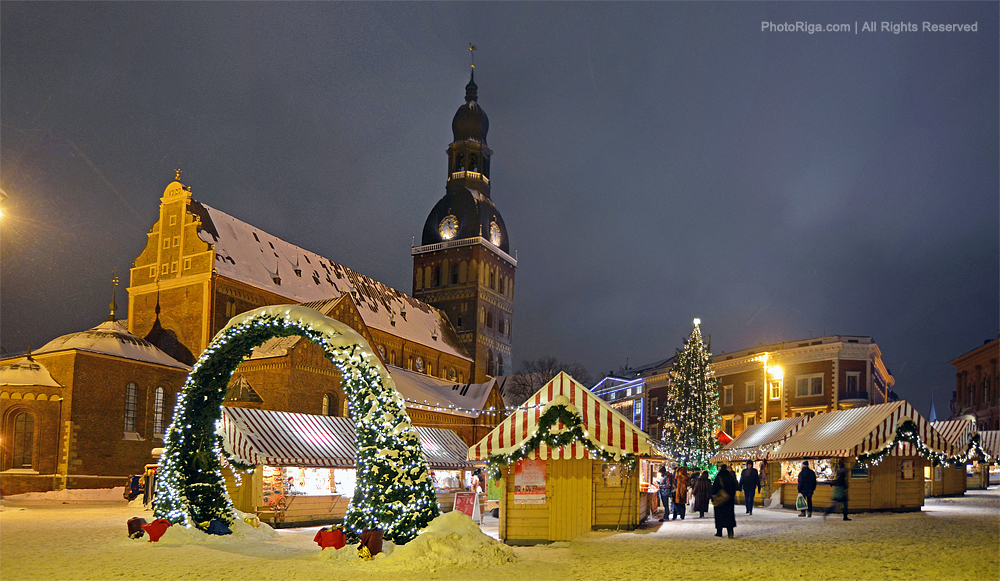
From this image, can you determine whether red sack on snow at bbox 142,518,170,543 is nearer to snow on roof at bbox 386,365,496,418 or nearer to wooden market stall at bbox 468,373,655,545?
wooden market stall at bbox 468,373,655,545

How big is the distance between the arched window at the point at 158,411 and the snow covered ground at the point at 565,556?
23047mm

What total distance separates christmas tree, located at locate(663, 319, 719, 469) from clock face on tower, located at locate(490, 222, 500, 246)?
35.1 metres

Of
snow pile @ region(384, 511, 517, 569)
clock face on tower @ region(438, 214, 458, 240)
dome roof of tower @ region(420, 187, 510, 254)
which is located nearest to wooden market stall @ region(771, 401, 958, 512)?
snow pile @ region(384, 511, 517, 569)

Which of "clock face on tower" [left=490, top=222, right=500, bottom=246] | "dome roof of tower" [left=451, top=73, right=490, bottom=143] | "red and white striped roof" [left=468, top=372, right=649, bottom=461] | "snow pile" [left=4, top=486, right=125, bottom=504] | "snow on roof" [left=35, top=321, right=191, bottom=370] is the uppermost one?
"dome roof of tower" [left=451, top=73, right=490, bottom=143]

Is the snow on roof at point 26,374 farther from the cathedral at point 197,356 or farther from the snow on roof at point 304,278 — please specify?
the snow on roof at point 304,278

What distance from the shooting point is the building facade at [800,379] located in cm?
4959

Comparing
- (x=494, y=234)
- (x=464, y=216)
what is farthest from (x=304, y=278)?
(x=494, y=234)

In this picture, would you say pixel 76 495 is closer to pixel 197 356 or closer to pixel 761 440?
pixel 197 356

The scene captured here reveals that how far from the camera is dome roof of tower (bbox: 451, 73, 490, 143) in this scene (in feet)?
240

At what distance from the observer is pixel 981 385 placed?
57562 mm

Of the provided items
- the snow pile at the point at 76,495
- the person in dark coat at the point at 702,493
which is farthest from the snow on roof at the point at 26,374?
the person in dark coat at the point at 702,493

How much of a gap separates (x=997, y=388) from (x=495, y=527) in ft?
153

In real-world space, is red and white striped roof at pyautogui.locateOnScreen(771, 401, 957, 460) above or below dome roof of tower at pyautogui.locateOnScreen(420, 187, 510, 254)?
below

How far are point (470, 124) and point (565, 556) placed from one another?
6252cm
